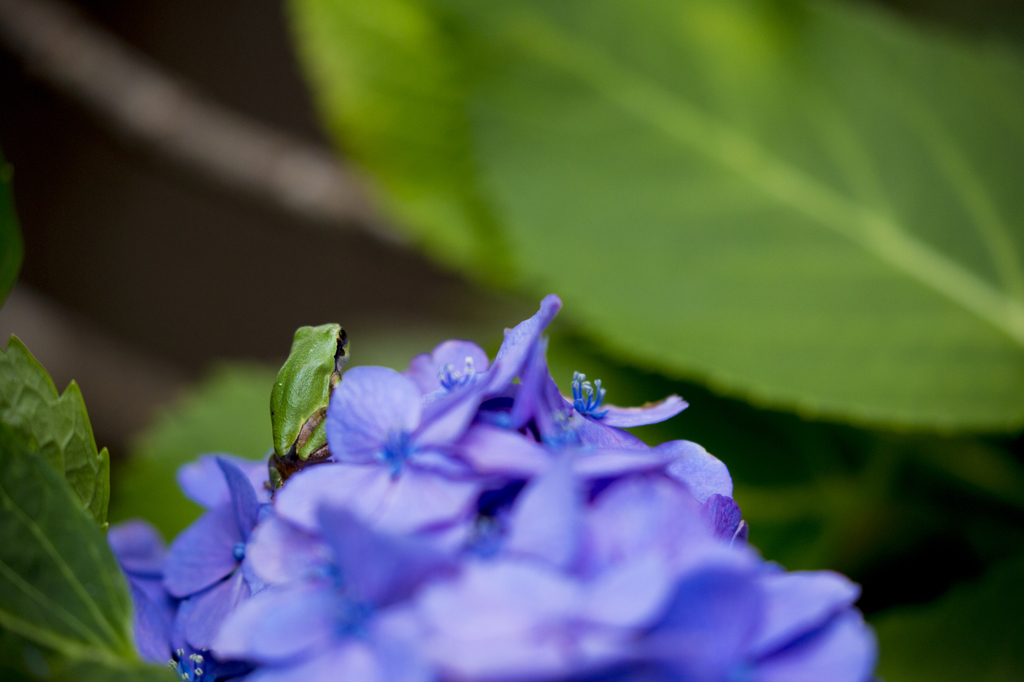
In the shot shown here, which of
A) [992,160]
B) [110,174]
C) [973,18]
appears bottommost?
[992,160]

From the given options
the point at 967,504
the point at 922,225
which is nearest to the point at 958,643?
the point at 967,504

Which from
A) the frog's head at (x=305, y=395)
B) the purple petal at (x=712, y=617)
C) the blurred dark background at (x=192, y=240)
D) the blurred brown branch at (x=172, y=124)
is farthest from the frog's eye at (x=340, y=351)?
the blurred dark background at (x=192, y=240)

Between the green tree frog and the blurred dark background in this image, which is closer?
the green tree frog

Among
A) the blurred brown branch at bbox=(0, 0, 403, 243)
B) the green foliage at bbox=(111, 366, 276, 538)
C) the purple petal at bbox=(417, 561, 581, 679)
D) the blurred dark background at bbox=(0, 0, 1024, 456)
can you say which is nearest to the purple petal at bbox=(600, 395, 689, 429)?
the purple petal at bbox=(417, 561, 581, 679)

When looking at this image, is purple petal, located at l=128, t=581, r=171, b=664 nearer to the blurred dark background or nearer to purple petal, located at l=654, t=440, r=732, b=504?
purple petal, located at l=654, t=440, r=732, b=504

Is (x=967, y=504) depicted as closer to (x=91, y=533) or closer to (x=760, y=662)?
(x=760, y=662)

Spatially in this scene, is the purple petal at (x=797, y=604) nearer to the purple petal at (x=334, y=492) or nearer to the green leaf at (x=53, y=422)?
the purple petal at (x=334, y=492)

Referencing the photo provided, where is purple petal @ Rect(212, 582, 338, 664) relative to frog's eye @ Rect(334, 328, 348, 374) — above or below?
below
